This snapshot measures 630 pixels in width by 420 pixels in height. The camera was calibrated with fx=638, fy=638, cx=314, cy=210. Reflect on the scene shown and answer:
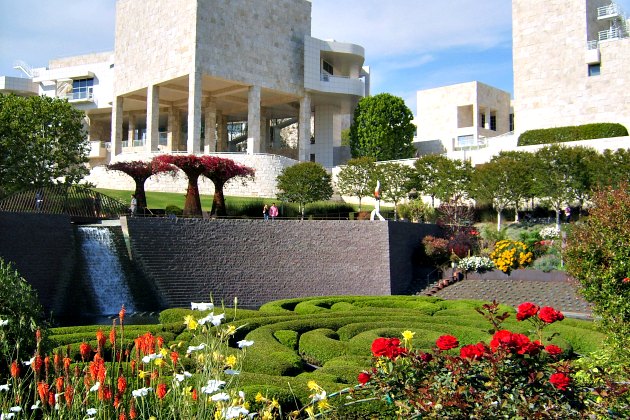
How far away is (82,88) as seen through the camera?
6806 cm

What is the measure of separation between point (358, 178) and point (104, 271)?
865 inches

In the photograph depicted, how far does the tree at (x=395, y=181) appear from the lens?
41281 mm

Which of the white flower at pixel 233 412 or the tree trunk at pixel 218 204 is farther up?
the tree trunk at pixel 218 204

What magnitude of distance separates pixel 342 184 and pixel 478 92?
25746mm

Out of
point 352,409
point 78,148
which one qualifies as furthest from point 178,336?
point 78,148

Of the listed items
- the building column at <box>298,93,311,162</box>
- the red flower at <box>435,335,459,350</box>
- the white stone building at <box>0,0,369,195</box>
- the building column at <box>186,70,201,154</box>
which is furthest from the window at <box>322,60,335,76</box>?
the red flower at <box>435,335,459,350</box>

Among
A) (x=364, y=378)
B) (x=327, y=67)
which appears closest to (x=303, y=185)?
(x=327, y=67)

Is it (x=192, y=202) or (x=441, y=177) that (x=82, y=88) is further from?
(x=441, y=177)

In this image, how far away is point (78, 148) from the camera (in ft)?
121

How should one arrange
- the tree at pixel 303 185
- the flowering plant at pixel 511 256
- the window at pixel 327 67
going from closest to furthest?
the flowering plant at pixel 511 256 < the tree at pixel 303 185 < the window at pixel 327 67

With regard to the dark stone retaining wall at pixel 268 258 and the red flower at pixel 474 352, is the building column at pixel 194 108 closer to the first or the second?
the dark stone retaining wall at pixel 268 258

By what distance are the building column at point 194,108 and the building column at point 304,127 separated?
1010 cm

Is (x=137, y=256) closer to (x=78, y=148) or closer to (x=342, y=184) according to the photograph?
(x=78, y=148)

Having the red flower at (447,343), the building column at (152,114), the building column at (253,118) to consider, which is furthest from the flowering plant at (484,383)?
the building column at (152,114)
